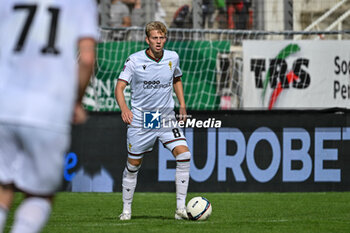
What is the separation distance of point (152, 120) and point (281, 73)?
17.1 ft

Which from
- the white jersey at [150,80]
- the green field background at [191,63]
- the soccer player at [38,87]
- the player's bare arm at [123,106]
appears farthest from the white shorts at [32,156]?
the green field background at [191,63]

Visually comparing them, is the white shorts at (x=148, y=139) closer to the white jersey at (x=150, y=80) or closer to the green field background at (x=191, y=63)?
the white jersey at (x=150, y=80)

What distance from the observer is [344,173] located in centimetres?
1175

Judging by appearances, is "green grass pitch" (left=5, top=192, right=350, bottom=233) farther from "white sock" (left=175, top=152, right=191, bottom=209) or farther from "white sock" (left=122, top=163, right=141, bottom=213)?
"white sock" (left=175, top=152, right=191, bottom=209)

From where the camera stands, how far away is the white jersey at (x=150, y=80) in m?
8.34

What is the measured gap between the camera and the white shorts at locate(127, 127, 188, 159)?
8.20m

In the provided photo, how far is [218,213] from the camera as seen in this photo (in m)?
8.87

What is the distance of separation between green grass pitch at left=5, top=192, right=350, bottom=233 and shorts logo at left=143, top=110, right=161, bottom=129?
3.16 ft

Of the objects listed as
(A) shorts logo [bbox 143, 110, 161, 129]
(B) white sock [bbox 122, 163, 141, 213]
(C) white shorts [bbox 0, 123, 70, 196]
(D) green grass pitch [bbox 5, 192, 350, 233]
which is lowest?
(D) green grass pitch [bbox 5, 192, 350, 233]

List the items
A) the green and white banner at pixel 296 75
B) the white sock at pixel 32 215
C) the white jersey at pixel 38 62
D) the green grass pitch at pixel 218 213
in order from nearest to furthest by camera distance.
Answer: the white jersey at pixel 38 62 → the white sock at pixel 32 215 → the green grass pitch at pixel 218 213 → the green and white banner at pixel 296 75

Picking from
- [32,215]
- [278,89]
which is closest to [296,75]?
[278,89]

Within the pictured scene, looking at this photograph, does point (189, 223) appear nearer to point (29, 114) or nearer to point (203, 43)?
point (29, 114)

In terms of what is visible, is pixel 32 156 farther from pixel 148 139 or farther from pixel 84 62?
pixel 148 139

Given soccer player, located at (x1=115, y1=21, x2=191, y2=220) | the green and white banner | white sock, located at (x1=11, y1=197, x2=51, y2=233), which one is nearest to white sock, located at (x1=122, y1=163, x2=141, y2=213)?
soccer player, located at (x1=115, y1=21, x2=191, y2=220)
